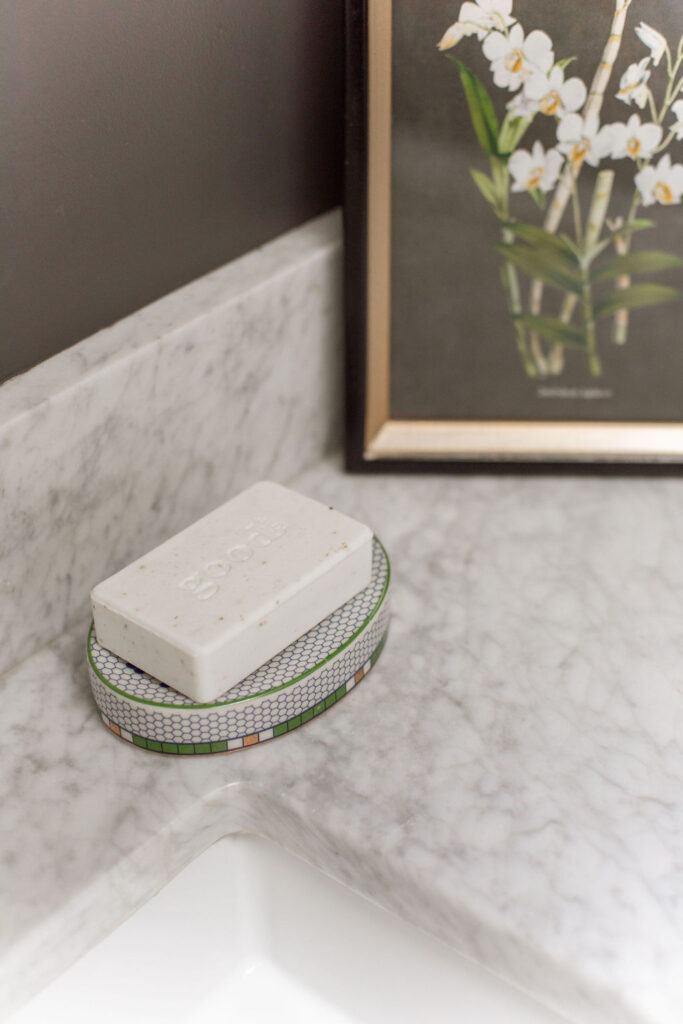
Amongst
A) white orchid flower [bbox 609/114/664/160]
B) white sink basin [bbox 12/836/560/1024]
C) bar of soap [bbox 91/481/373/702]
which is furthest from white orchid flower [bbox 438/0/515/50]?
white sink basin [bbox 12/836/560/1024]

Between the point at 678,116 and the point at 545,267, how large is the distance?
5.2 inches

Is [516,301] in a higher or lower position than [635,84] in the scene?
lower

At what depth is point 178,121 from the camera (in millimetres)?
731

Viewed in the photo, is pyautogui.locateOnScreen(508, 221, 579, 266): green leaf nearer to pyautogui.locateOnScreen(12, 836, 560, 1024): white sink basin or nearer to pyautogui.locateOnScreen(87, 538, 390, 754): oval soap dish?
pyautogui.locateOnScreen(87, 538, 390, 754): oval soap dish

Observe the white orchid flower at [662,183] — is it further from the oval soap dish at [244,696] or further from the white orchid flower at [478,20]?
the oval soap dish at [244,696]

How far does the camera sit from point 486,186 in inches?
30.8

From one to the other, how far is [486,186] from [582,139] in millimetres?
71

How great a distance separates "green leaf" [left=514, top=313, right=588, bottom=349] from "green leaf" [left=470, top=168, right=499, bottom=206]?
0.29 ft

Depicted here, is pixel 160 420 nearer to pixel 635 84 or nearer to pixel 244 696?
pixel 244 696

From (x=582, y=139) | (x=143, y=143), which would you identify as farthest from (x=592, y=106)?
(x=143, y=143)

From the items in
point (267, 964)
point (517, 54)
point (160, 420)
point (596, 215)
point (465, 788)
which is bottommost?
point (267, 964)

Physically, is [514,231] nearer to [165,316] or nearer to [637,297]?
[637,297]

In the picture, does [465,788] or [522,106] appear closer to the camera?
[465,788]

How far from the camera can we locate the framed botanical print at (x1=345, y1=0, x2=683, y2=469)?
737mm
